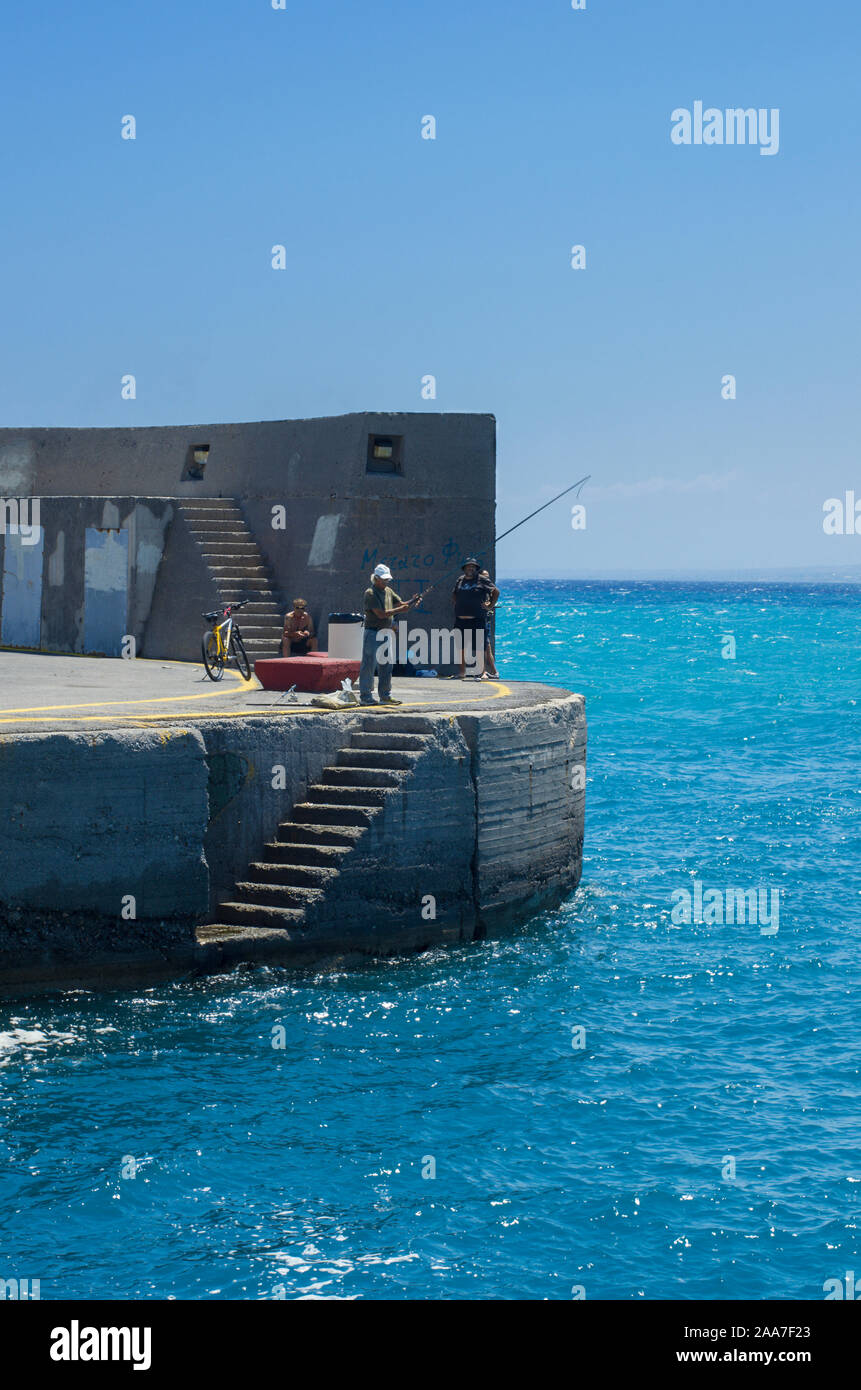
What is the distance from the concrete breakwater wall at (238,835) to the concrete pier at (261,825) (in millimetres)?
21

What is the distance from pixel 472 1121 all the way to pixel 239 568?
13562 mm

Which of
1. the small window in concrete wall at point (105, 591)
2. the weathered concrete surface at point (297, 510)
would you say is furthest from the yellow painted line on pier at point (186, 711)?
the small window in concrete wall at point (105, 591)

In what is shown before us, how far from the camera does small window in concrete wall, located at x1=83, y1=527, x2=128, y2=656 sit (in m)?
25.1

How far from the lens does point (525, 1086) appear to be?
537 inches

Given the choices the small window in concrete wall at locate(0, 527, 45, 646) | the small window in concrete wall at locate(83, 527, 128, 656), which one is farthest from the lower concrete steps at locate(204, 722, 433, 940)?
the small window in concrete wall at locate(0, 527, 45, 646)

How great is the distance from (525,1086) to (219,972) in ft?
12.1

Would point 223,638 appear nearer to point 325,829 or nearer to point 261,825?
point 261,825

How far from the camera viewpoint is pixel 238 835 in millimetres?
16438

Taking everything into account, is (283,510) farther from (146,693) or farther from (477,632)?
(146,693)

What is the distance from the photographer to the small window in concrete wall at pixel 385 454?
2316 centimetres

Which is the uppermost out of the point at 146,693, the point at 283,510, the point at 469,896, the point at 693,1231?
the point at 283,510

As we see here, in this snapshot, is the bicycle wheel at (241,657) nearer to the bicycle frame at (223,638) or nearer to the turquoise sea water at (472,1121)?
the bicycle frame at (223,638)

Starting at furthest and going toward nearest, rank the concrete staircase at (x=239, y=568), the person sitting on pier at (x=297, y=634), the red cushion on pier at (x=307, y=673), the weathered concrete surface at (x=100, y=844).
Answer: the concrete staircase at (x=239, y=568) < the person sitting on pier at (x=297, y=634) < the red cushion on pier at (x=307, y=673) < the weathered concrete surface at (x=100, y=844)
